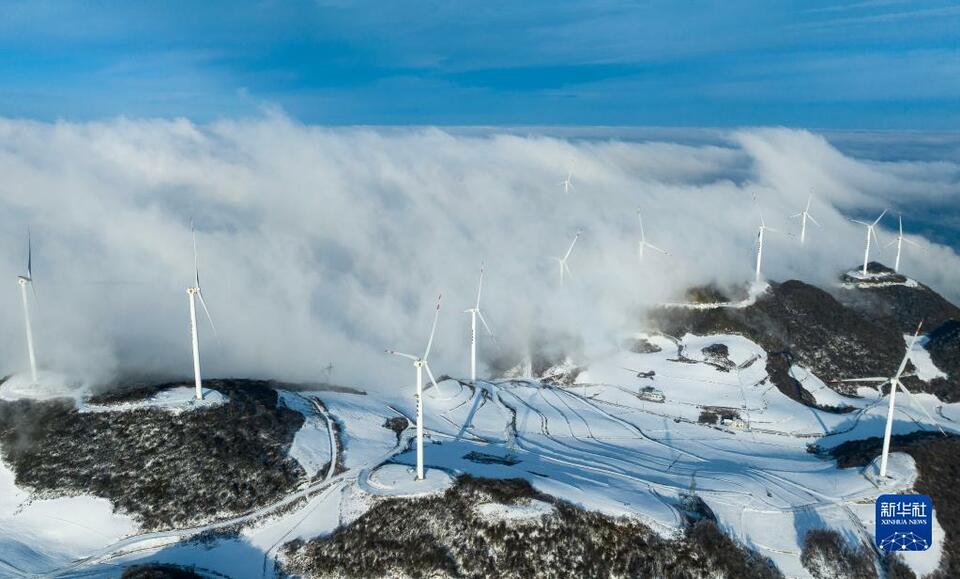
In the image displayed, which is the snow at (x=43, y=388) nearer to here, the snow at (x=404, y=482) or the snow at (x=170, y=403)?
the snow at (x=170, y=403)

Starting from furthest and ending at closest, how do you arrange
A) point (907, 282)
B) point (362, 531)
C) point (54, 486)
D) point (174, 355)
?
point (907, 282) → point (174, 355) → point (54, 486) → point (362, 531)

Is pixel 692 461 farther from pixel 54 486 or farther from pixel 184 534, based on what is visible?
pixel 54 486

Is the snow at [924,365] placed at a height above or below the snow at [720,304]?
below

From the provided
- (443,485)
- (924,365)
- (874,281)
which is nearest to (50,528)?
(443,485)

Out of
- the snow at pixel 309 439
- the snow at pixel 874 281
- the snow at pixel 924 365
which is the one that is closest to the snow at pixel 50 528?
the snow at pixel 309 439

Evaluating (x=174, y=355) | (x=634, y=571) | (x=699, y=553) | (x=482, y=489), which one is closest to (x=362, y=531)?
(x=482, y=489)

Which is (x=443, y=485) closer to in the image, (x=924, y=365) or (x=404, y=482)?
(x=404, y=482)
